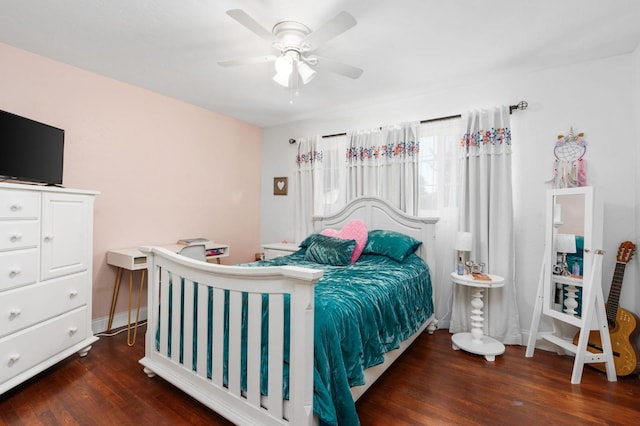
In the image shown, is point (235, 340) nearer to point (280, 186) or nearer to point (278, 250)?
point (278, 250)

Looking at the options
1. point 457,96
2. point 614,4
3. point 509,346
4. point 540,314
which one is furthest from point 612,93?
point 509,346

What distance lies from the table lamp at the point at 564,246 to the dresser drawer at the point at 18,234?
3.81 metres

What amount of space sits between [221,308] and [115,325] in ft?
7.13

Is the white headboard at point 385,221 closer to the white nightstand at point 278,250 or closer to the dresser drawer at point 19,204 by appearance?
the white nightstand at point 278,250

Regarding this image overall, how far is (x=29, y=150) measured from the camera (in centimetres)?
221

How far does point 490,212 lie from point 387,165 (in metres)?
1.17

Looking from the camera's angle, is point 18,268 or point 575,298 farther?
point 575,298

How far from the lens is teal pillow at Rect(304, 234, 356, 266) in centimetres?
281

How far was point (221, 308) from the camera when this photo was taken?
1683mm

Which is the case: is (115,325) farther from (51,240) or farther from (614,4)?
(614,4)

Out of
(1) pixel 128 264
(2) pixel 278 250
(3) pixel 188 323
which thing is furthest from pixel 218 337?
(2) pixel 278 250

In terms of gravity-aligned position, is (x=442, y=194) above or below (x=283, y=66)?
below

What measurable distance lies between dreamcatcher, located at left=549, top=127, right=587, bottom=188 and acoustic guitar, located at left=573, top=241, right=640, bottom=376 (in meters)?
0.59

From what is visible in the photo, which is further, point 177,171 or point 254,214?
point 254,214
